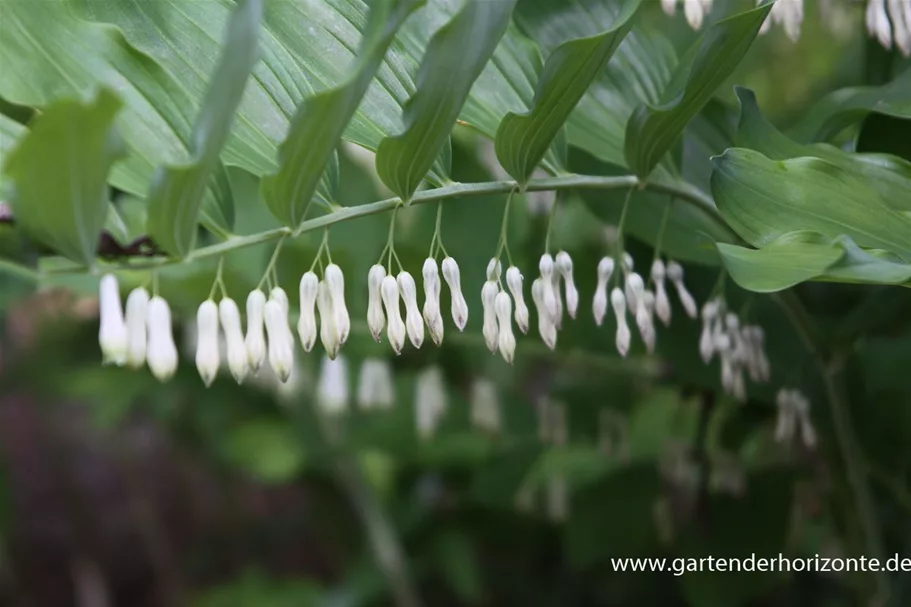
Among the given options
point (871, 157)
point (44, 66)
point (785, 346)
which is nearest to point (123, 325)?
point (44, 66)

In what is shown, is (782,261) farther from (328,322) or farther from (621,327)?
(328,322)

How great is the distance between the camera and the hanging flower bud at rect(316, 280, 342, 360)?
0.67 m

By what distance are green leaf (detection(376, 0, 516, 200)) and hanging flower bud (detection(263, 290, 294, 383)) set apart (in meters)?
0.15

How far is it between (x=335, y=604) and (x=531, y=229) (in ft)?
3.48

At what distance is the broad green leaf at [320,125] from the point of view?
0.54 metres

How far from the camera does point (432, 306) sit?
67cm

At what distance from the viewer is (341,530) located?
212 cm

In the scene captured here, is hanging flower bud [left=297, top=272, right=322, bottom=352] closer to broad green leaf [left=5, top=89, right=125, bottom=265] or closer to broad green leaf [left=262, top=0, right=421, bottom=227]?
broad green leaf [left=262, top=0, right=421, bottom=227]

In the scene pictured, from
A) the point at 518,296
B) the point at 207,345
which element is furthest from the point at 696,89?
the point at 207,345

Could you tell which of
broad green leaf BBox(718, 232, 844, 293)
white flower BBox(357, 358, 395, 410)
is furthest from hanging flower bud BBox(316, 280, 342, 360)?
white flower BBox(357, 358, 395, 410)

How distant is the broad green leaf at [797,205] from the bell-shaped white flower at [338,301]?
0.34 meters

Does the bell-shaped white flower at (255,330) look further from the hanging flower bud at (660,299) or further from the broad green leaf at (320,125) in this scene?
the hanging flower bud at (660,299)

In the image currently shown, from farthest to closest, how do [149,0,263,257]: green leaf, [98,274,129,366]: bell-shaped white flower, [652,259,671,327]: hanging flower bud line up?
[652,259,671,327]: hanging flower bud < [98,274,129,366]: bell-shaped white flower < [149,0,263,257]: green leaf

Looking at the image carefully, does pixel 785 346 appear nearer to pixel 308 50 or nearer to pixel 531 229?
pixel 531 229
